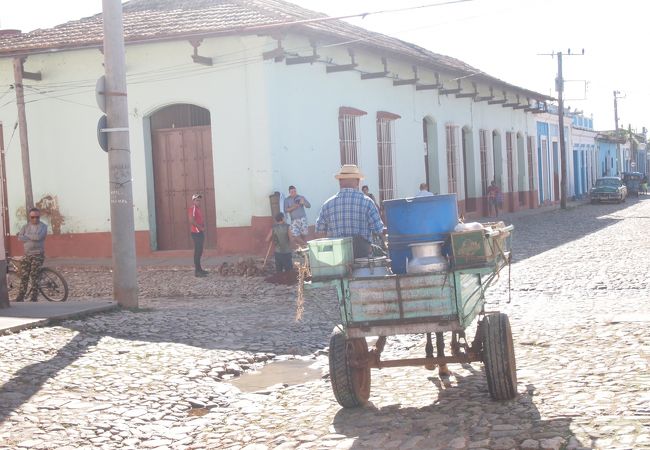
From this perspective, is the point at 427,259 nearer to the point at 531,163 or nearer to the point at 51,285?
the point at 51,285

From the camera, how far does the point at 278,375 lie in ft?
24.6

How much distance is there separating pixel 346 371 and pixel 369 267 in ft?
2.29

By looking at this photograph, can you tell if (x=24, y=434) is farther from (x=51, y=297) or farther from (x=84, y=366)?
(x=51, y=297)

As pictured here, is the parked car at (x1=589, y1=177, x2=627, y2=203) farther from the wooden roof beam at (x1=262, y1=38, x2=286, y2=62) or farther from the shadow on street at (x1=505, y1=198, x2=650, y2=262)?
A: the wooden roof beam at (x1=262, y1=38, x2=286, y2=62)

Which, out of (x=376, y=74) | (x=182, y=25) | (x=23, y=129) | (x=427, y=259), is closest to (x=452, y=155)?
(x=376, y=74)

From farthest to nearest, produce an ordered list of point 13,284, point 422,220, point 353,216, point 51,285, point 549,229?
point 549,229 < point 13,284 < point 51,285 < point 353,216 < point 422,220

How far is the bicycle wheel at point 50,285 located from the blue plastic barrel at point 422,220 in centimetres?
734

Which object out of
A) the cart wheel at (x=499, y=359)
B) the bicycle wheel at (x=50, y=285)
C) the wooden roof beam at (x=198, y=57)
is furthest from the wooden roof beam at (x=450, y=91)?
the cart wheel at (x=499, y=359)

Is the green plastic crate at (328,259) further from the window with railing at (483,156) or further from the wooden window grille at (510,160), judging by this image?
the wooden window grille at (510,160)

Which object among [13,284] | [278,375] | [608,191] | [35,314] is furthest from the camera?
[608,191]

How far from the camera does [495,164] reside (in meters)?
31.3

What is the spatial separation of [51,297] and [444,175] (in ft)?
48.6

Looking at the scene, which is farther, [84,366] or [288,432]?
[84,366]

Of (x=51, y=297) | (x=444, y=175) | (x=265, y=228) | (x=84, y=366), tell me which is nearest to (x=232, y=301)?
(x=51, y=297)
